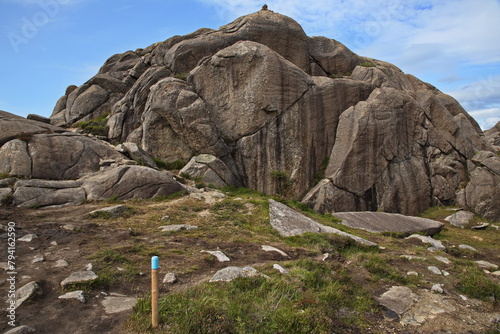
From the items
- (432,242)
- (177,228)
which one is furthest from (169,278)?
(432,242)

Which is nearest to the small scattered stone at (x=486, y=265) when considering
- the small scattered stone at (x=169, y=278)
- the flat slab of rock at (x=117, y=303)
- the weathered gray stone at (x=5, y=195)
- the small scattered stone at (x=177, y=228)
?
the small scattered stone at (x=177, y=228)

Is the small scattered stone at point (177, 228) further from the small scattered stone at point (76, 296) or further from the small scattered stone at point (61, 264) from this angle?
the small scattered stone at point (76, 296)

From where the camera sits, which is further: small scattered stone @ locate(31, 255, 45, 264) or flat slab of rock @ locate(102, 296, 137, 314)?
small scattered stone @ locate(31, 255, 45, 264)

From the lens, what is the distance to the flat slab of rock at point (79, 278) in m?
8.33

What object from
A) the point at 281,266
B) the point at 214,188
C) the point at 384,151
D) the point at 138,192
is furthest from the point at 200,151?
the point at 281,266

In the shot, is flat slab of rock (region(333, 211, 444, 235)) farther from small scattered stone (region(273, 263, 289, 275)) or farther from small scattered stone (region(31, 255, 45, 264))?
small scattered stone (region(31, 255, 45, 264))

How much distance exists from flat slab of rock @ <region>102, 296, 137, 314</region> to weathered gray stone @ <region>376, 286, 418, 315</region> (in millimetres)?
6645

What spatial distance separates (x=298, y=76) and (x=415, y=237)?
58.8 feet

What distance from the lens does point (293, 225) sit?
17.7 meters

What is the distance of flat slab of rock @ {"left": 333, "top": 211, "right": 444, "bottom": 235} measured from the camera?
22.0 meters

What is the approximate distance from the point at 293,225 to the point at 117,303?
11.2m

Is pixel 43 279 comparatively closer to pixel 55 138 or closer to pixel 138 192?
pixel 138 192

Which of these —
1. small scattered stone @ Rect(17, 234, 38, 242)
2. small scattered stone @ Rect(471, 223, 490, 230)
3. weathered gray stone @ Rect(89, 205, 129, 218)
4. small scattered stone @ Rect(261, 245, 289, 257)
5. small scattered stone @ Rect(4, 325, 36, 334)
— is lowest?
small scattered stone @ Rect(471, 223, 490, 230)

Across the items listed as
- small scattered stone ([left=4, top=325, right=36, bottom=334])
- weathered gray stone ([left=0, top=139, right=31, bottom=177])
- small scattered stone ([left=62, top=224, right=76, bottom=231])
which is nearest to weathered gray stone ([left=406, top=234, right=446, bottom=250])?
small scattered stone ([left=62, top=224, right=76, bottom=231])
